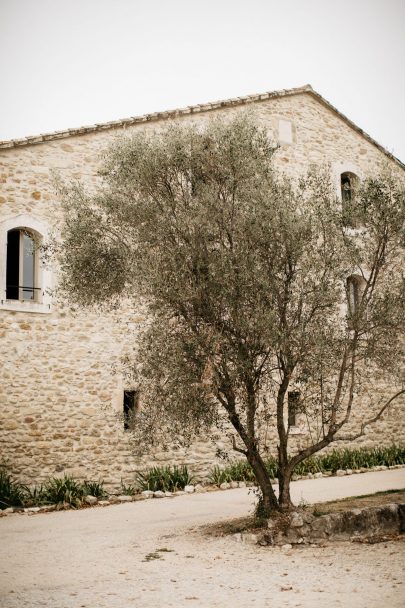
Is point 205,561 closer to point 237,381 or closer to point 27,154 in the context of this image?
point 237,381

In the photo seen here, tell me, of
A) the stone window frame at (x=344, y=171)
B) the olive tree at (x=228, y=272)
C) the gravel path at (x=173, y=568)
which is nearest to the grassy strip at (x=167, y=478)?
the gravel path at (x=173, y=568)

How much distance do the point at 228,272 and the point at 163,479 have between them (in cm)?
681

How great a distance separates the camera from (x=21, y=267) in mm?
12945

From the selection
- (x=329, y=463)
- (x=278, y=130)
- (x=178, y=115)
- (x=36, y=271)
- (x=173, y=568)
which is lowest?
(x=173, y=568)

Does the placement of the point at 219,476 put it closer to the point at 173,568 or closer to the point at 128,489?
the point at 128,489

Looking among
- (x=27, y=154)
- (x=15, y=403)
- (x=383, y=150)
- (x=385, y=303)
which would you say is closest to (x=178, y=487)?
(x=15, y=403)

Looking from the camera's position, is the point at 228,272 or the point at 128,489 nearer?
the point at 228,272

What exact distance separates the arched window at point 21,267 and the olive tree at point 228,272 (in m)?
4.21

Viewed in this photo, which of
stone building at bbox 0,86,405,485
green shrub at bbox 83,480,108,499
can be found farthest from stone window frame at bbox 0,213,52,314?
green shrub at bbox 83,480,108,499

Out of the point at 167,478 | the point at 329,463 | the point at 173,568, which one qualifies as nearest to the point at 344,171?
the point at 329,463

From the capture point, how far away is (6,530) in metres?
9.45

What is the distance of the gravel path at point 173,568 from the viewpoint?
222 inches

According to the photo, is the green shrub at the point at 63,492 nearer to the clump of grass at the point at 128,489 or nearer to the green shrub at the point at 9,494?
the green shrub at the point at 9,494

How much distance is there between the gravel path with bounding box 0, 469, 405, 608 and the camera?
5633 mm
